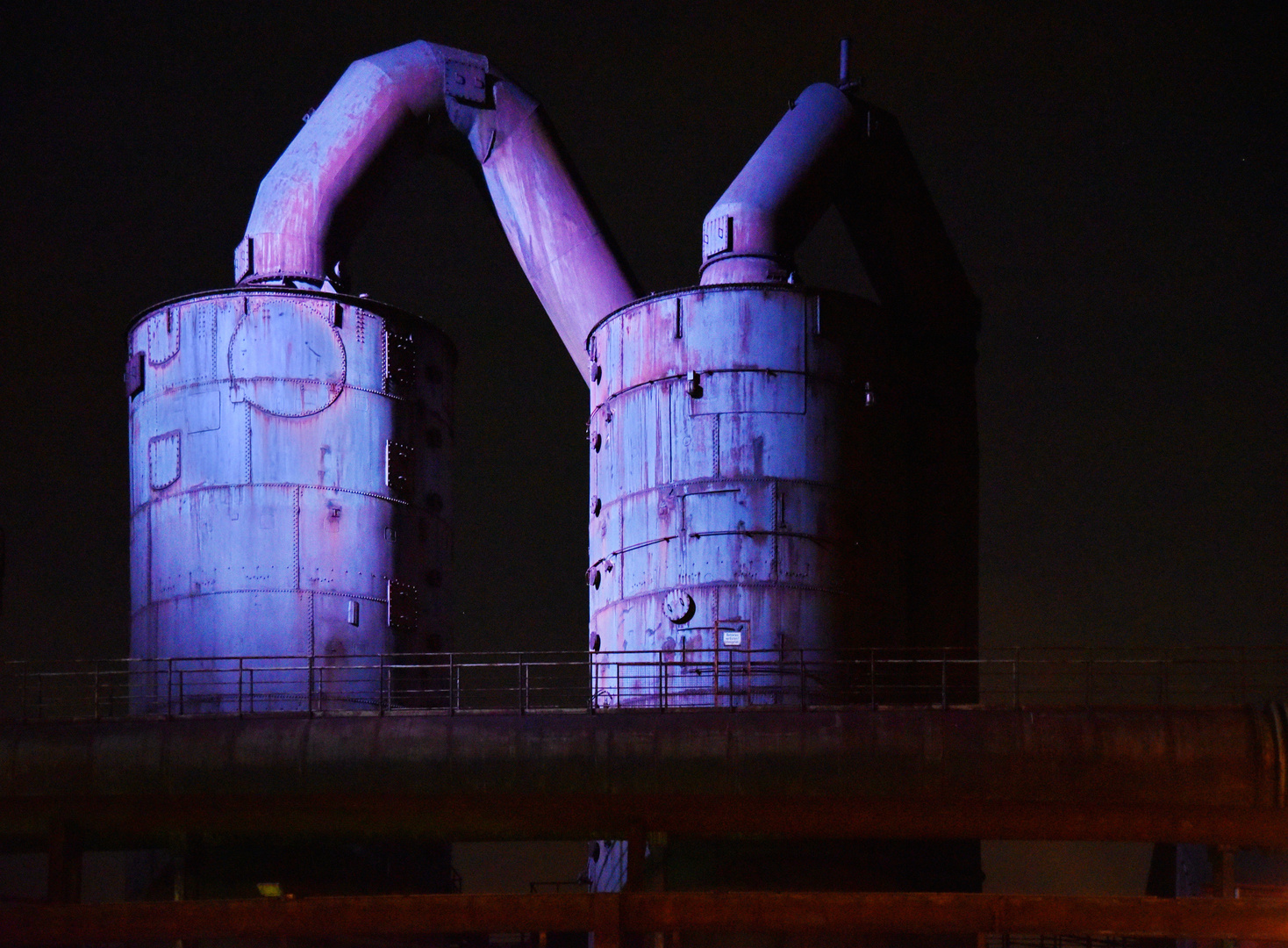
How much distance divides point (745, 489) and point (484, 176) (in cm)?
1059

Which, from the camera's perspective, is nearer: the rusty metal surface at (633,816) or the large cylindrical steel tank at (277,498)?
the rusty metal surface at (633,816)

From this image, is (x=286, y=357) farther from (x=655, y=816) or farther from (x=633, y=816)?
(x=655, y=816)

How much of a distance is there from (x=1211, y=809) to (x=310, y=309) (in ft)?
60.9

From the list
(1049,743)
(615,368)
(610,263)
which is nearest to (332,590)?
(615,368)

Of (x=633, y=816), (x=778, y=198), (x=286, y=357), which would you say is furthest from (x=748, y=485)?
(x=286, y=357)

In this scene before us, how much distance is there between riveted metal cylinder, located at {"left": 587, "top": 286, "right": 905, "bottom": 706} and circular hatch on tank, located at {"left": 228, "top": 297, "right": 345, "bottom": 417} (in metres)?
5.41

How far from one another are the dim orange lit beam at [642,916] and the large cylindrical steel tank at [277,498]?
7.65 meters

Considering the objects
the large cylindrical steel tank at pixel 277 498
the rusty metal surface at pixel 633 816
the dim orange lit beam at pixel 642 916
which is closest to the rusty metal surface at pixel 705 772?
the rusty metal surface at pixel 633 816

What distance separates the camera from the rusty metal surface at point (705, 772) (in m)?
28.5

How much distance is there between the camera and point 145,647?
120ft

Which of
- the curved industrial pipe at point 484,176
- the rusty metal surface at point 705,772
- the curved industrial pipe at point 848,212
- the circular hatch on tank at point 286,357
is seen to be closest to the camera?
the rusty metal surface at point 705,772

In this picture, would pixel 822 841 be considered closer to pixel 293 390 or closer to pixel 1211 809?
pixel 1211 809

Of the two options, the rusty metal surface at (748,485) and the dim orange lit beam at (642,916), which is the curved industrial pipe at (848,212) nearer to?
the rusty metal surface at (748,485)

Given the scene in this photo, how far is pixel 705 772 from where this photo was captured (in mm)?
28828
